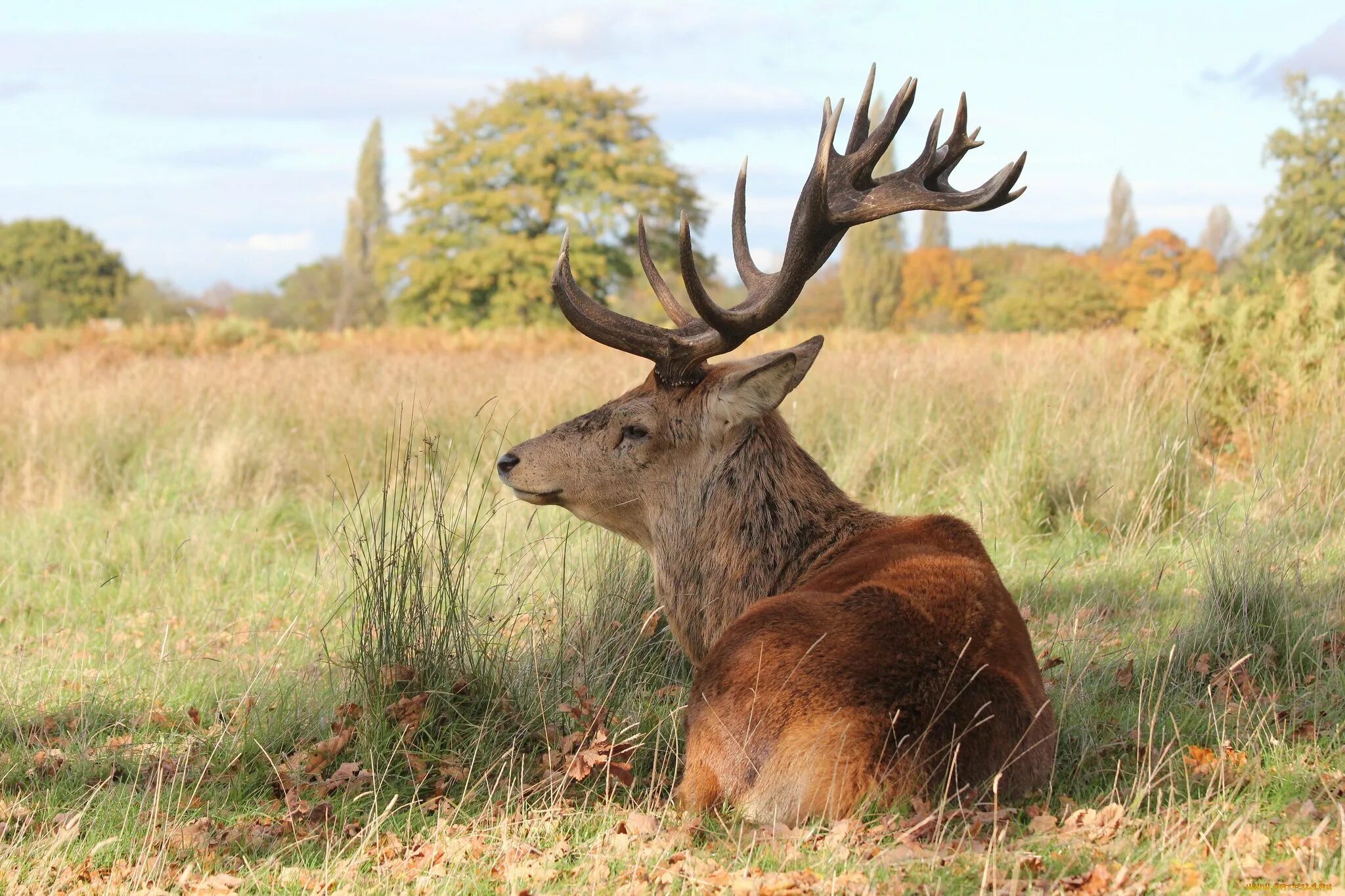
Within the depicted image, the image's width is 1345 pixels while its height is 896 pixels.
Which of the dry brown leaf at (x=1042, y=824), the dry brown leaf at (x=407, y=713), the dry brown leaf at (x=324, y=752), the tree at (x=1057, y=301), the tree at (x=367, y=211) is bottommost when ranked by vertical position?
the dry brown leaf at (x=1042, y=824)


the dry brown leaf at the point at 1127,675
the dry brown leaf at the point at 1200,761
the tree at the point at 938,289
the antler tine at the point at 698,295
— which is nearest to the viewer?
the dry brown leaf at the point at 1200,761

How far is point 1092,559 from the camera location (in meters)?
7.65

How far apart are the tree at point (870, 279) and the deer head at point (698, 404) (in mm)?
50727

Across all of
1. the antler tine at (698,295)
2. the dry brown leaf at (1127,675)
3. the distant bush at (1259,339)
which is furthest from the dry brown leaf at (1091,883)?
the distant bush at (1259,339)

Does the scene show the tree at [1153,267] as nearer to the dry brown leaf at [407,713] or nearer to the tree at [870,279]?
the tree at [870,279]

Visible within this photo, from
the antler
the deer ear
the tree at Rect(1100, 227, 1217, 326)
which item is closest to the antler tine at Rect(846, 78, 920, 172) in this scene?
the antler

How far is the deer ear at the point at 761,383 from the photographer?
178 inches

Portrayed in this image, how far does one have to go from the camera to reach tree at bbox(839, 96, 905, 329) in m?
56.0

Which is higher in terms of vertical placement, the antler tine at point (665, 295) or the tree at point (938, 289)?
the tree at point (938, 289)

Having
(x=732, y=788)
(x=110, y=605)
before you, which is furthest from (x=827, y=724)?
(x=110, y=605)

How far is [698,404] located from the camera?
481cm

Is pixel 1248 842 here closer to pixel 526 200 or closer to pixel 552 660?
pixel 552 660

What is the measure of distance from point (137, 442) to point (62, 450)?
0.63m

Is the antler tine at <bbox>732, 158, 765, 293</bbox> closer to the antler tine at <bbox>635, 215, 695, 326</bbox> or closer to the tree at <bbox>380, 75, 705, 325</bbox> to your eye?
the antler tine at <bbox>635, 215, 695, 326</bbox>
